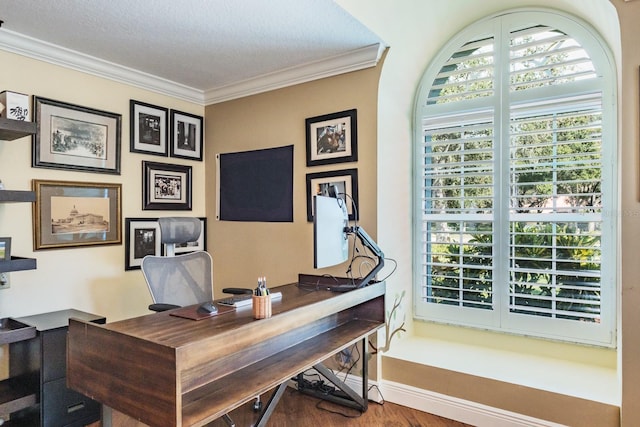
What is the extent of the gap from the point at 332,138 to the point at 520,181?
133cm

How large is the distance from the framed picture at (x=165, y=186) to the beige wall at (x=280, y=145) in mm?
230

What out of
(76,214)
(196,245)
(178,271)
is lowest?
(178,271)

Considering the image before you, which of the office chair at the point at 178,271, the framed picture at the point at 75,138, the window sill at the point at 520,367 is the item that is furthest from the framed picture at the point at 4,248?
the window sill at the point at 520,367

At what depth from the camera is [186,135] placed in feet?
11.3

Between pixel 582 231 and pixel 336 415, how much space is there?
1941 mm

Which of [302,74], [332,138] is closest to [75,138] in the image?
[302,74]

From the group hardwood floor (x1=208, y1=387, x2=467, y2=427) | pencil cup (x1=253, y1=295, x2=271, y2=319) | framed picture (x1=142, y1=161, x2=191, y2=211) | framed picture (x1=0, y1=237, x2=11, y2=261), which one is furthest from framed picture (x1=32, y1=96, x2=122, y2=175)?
hardwood floor (x1=208, y1=387, x2=467, y2=427)

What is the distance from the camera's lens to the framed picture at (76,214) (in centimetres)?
252

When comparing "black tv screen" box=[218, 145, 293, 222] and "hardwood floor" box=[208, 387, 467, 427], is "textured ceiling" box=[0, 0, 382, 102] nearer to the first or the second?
"black tv screen" box=[218, 145, 293, 222]

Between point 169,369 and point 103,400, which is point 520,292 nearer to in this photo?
point 169,369

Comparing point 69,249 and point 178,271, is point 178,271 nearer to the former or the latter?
point 178,271

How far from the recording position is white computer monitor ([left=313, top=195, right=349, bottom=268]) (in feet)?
6.92

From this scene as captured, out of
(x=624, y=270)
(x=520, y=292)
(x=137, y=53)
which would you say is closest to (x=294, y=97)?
(x=137, y=53)

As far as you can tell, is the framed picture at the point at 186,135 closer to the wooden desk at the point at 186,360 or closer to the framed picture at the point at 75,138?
the framed picture at the point at 75,138
